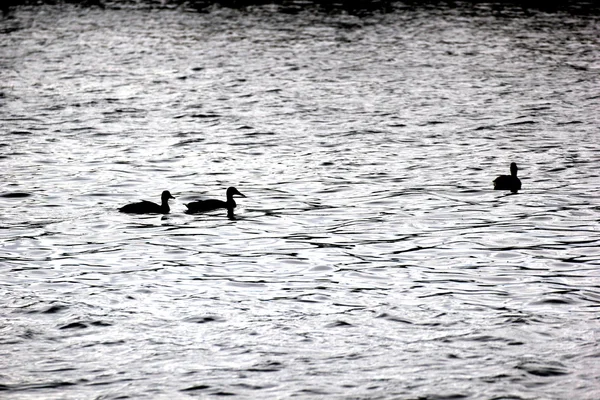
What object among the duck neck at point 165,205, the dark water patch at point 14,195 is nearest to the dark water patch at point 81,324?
the duck neck at point 165,205

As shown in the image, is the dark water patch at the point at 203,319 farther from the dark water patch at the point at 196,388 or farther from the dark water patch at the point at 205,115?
the dark water patch at the point at 205,115

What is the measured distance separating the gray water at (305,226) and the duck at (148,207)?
21 centimetres

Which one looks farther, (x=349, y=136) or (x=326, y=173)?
(x=349, y=136)

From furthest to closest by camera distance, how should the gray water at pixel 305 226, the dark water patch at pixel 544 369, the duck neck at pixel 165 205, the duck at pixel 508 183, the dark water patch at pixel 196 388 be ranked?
the duck at pixel 508 183
the duck neck at pixel 165 205
the gray water at pixel 305 226
the dark water patch at pixel 544 369
the dark water patch at pixel 196 388

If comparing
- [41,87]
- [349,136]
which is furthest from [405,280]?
[41,87]

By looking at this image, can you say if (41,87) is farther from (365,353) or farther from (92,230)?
(365,353)

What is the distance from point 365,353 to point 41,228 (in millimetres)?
10958

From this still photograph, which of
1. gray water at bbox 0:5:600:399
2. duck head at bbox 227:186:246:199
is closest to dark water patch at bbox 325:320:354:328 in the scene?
gray water at bbox 0:5:600:399

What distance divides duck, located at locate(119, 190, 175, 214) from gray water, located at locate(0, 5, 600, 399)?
0.69ft

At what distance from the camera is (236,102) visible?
142ft

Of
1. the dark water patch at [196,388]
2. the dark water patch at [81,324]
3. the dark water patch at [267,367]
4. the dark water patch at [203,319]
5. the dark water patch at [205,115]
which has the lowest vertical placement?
the dark water patch at [267,367]

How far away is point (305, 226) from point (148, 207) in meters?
3.84

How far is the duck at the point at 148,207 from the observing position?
87.8 ft

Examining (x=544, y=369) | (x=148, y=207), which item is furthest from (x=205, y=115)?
(x=544, y=369)
